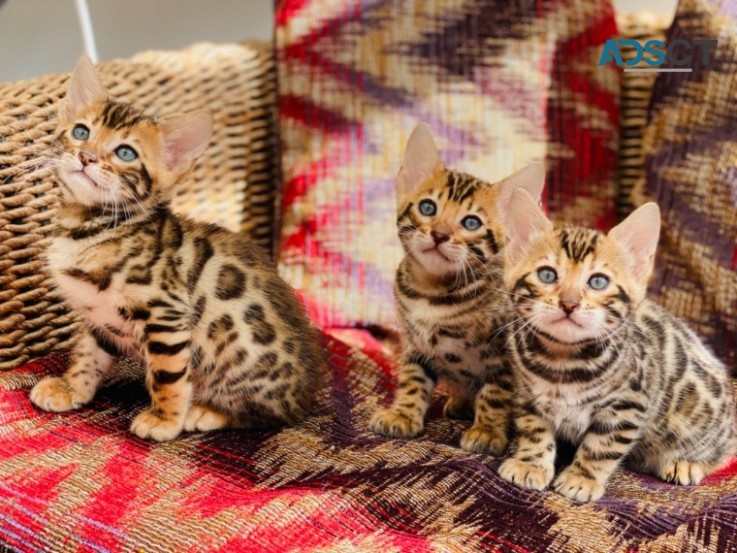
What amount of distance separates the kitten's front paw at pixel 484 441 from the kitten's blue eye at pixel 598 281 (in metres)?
0.34

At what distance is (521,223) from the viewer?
1.34 m

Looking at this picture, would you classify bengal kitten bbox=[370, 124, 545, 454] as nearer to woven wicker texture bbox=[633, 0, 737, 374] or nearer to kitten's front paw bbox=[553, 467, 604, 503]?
kitten's front paw bbox=[553, 467, 604, 503]

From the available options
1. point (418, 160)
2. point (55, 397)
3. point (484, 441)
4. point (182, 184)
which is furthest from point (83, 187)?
point (484, 441)

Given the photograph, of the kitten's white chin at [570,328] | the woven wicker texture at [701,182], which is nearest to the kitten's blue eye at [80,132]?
the kitten's white chin at [570,328]

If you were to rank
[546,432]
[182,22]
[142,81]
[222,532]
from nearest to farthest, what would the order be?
1. [222,532]
2. [546,432]
3. [142,81]
4. [182,22]

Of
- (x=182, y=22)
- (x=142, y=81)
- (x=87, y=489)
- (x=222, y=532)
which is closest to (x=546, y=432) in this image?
(x=222, y=532)

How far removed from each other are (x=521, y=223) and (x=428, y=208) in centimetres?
19

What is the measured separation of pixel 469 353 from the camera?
4.92 ft

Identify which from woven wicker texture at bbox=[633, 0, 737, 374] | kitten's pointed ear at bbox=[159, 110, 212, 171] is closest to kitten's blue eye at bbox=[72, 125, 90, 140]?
kitten's pointed ear at bbox=[159, 110, 212, 171]

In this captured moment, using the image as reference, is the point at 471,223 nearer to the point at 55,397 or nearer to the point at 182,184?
the point at 182,184

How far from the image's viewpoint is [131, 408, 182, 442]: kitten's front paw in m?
1.43

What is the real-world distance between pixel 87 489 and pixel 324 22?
→ 130 centimetres

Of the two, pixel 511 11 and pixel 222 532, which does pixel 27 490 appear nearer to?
pixel 222 532

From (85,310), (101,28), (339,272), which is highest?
(101,28)
